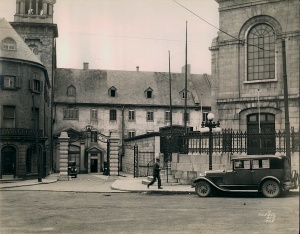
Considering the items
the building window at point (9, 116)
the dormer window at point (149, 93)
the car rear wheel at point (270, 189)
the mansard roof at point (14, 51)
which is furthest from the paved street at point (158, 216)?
the dormer window at point (149, 93)

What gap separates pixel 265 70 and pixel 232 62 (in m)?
2.01

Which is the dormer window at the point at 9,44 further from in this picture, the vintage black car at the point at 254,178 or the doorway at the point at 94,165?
the vintage black car at the point at 254,178

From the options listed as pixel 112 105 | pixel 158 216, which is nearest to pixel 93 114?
pixel 112 105

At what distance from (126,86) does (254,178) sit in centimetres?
4434

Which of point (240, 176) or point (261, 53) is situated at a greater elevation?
point (261, 53)

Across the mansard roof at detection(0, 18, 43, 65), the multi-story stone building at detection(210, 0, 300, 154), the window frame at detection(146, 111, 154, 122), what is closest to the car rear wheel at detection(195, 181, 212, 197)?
the multi-story stone building at detection(210, 0, 300, 154)

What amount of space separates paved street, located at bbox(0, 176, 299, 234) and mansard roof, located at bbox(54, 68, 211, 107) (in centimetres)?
4149

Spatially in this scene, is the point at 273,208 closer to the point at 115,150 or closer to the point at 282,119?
the point at 282,119

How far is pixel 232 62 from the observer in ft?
88.0

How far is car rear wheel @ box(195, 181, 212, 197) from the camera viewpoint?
1778 centimetres

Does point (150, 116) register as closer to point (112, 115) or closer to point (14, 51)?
point (112, 115)

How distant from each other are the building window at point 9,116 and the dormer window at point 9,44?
16.0ft

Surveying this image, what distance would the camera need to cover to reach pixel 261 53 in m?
26.1

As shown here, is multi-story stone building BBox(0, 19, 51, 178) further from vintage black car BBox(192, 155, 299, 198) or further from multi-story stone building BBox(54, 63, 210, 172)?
vintage black car BBox(192, 155, 299, 198)
